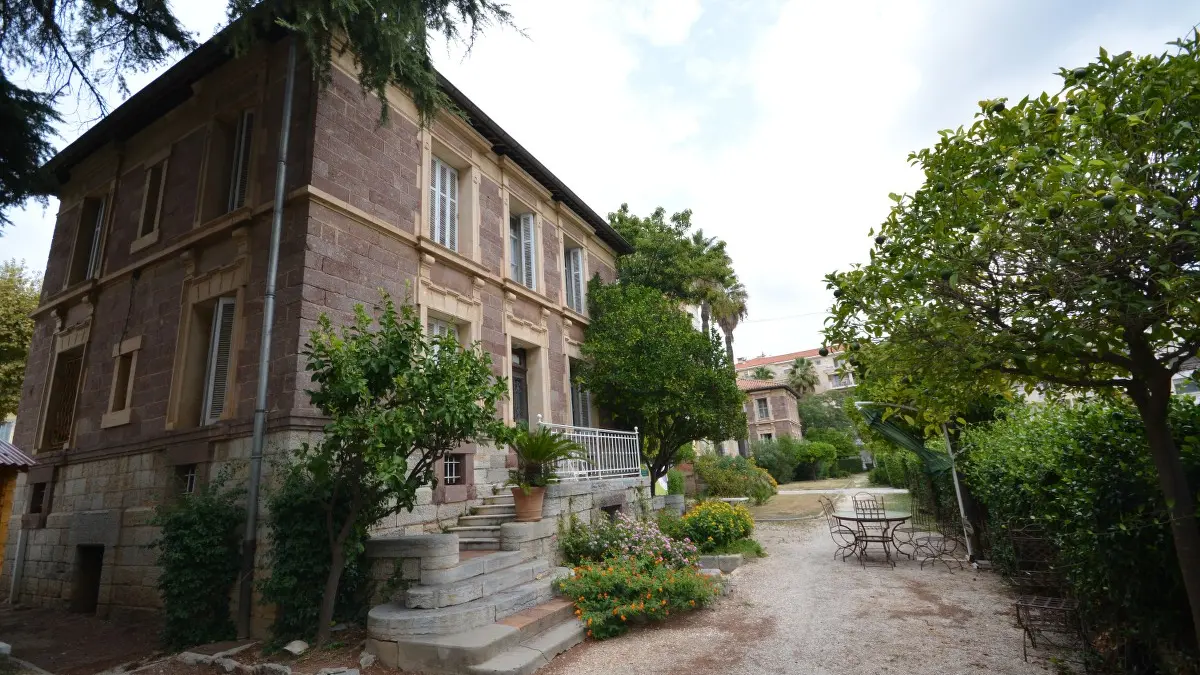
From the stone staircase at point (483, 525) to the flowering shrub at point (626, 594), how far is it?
1.24 meters

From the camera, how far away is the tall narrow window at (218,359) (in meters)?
7.63

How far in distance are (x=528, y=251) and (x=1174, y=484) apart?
1007cm

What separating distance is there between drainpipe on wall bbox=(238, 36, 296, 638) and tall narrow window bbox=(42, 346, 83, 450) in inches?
229

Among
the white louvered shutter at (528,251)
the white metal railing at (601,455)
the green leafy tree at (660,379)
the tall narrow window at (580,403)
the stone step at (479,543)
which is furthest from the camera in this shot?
the tall narrow window at (580,403)

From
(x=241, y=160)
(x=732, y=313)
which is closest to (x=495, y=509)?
(x=241, y=160)

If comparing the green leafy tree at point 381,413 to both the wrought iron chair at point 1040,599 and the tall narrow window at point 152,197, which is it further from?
the tall narrow window at point 152,197

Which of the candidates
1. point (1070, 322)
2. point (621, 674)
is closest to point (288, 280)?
point (621, 674)

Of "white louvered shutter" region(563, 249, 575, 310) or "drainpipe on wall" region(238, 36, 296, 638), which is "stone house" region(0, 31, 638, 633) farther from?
"white louvered shutter" region(563, 249, 575, 310)

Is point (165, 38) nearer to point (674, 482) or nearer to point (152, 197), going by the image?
point (152, 197)

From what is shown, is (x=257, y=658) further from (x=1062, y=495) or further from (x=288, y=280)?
(x=1062, y=495)


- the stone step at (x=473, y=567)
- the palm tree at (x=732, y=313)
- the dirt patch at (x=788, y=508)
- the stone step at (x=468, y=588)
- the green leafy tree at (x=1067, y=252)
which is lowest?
the dirt patch at (x=788, y=508)

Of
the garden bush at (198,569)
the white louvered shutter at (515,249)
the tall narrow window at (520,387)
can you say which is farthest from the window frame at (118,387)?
the white louvered shutter at (515,249)

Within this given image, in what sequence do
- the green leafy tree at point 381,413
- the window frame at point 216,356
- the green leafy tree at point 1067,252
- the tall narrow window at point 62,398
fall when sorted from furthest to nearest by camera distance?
the tall narrow window at point 62,398 → the window frame at point 216,356 → the green leafy tree at point 381,413 → the green leafy tree at point 1067,252

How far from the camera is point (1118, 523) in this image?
3.53m
